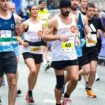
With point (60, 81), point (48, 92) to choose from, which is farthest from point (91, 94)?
point (60, 81)

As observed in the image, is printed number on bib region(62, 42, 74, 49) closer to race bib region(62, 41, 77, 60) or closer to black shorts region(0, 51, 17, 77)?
race bib region(62, 41, 77, 60)

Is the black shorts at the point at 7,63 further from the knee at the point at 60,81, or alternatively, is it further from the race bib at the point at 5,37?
the knee at the point at 60,81

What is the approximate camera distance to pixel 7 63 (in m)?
8.04

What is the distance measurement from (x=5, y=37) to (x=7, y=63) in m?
0.47

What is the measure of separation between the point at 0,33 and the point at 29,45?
177 centimetres

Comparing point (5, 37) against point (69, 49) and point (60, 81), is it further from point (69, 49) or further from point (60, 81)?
point (60, 81)

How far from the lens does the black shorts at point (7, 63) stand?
8008 millimetres

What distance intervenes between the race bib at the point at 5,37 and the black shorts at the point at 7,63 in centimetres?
21

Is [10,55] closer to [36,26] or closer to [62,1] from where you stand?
[62,1]

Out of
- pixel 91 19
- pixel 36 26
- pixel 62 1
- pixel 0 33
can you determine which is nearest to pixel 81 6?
pixel 91 19

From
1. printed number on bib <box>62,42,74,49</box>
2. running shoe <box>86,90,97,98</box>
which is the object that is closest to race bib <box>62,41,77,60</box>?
printed number on bib <box>62,42,74,49</box>

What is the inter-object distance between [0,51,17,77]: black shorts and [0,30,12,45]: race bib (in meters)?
0.21

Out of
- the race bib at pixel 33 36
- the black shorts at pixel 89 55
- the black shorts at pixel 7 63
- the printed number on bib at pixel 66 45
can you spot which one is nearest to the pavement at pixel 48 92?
the black shorts at pixel 89 55

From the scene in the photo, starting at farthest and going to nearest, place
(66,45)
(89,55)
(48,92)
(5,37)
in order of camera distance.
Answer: (48,92) < (89,55) < (66,45) < (5,37)
